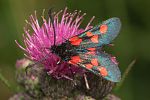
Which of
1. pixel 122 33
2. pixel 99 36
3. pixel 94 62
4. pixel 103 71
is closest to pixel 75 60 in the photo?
pixel 94 62

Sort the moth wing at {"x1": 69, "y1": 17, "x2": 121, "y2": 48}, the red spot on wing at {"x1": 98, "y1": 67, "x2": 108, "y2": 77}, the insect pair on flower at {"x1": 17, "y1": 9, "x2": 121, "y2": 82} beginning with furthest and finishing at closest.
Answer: the moth wing at {"x1": 69, "y1": 17, "x2": 121, "y2": 48}, the insect pair on flower at {"x1": 17, "y1": 9, "x2": 121, "y2": 82}, the red spot on wing at {"x1": 98, "y1": 67, "x2": 108, "y2": 77}

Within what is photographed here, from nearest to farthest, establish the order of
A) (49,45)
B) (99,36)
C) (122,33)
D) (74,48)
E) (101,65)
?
1. (101,65)
2. (74,48)
3. (99,36)
4. (49,45)
5. (122,33)

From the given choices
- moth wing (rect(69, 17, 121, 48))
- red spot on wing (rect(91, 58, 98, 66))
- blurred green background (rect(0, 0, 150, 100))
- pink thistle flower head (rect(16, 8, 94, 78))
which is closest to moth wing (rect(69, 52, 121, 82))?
red spot on wing (rect(91, 58, 98, 66))

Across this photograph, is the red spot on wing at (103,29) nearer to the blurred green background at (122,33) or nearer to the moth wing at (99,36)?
the moth wing at (99,36)

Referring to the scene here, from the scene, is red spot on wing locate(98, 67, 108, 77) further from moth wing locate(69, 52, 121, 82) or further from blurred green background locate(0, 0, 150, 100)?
blurred green background locate(0, 0, 150, 100)

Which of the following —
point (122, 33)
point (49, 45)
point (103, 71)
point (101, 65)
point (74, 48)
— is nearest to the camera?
point (103, 71)

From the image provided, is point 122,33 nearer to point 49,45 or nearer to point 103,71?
point 49,45

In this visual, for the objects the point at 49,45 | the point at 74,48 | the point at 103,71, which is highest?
the point at 49,45
